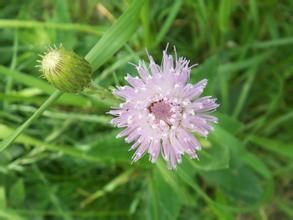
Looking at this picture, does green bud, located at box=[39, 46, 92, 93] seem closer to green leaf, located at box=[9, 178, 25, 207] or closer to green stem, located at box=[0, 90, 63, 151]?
green stem, located at box=[0, 90, 63, 151]

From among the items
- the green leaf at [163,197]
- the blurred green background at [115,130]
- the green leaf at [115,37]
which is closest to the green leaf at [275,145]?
the blurred green background at [115,130]

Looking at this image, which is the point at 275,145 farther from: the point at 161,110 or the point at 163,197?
the point at 161,110

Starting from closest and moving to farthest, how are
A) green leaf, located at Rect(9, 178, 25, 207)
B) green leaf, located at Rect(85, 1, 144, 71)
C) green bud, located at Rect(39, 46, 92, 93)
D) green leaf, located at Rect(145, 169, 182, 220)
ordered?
green bud, located at Rect(39, 46, 92, 93), green leaf, located at Rect(85, 1, 144, 71), green leaf, located at Rect(145, 169, 182, 220), green leaf, located at Rect(9, 178, 25, 207)

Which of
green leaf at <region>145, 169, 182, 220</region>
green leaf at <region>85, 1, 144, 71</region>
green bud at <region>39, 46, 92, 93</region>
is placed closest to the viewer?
green bud at <region>39, 46, 92, 93</region>

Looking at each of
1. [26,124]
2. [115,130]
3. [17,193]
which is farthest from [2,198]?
[26,124]

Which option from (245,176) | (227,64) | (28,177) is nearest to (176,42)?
(227,64)

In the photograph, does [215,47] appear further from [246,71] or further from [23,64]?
[23,64]

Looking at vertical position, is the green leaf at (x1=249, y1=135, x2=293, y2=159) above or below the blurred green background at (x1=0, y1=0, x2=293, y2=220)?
below

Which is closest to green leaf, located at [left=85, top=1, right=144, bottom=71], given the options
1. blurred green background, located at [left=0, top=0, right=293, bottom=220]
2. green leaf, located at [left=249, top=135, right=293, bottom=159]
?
blurred green background, located at [left=0, top=0, right=293, bottom=220]
